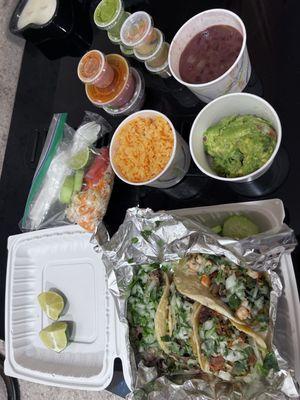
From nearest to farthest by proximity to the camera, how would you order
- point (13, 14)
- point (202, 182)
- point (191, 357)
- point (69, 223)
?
point (191, 357)
point (202, 182)
point (69, 223)
point (13, 14)

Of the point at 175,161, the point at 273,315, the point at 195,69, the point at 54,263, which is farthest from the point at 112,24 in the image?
the point at 273,315

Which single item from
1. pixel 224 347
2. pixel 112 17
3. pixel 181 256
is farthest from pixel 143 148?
pixel 224 347

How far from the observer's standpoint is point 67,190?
1.49 metres

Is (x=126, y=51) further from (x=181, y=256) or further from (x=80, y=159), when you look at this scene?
(x=181, y=256)

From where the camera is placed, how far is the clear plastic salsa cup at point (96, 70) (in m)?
1.39

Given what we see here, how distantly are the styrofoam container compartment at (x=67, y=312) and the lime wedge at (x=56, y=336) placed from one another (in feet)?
0.12

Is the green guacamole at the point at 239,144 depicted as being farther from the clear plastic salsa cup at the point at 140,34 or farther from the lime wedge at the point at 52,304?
the lime wedge at the point at 52,304

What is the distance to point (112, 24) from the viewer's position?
1436 millimetres

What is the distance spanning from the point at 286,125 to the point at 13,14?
3.52 feet

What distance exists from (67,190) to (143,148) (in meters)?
0.32

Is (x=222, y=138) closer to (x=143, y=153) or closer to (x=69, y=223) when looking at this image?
(x=143, y=153)

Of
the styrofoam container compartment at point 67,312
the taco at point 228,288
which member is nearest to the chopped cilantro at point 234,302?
the taco at point 228,288

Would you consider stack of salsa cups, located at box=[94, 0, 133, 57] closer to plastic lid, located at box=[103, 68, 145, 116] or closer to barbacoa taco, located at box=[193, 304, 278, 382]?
plastic lid, located at box=[103, 68, 145, 116]

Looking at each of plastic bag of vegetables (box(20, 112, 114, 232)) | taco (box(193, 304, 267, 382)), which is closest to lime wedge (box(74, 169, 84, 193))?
plastic bag of vegetables (box(20, 112, 114, 232))
